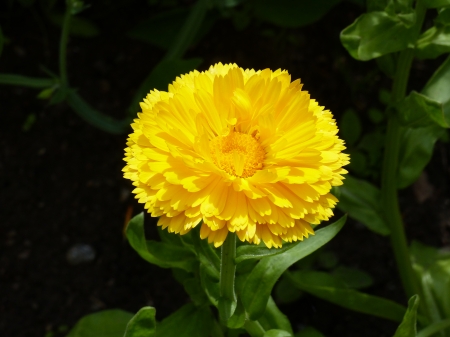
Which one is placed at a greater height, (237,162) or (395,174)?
(237,162)

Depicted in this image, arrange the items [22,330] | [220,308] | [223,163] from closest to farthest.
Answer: [223,163] < [220,308] < [22,330]

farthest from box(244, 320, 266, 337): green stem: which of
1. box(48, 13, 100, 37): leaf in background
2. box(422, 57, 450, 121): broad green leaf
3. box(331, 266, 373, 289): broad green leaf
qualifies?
box(48, 13, 100, 37): leaf in background

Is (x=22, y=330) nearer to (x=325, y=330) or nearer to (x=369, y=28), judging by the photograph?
(x=325, y=330)

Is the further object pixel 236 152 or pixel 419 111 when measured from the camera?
pixel 419 111

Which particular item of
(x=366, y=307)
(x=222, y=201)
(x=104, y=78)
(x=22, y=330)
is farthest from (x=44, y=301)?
(x=222, y=201)

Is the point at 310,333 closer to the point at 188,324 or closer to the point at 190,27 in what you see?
the point at 188,324

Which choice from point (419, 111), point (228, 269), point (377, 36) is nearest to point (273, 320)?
point (228, 269)
